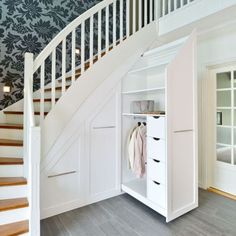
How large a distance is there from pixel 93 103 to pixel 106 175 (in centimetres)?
106

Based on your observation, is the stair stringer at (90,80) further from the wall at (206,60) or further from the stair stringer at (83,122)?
the wall at (206,60)

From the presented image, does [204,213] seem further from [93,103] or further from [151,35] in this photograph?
[151,35]

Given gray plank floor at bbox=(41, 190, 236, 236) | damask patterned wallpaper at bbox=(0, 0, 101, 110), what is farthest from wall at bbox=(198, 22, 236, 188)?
damask patterned wallpaper at bbox=(0, 0, 101, 110)

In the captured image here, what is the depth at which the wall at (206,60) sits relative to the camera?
2.80m

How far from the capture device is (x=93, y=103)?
2578 mm

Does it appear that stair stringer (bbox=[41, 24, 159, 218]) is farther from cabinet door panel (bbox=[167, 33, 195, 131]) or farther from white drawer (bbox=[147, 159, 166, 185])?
cabinet door panel (bbox=[167, 33, 195, 131])

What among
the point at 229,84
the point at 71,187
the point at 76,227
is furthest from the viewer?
the point at 229,84

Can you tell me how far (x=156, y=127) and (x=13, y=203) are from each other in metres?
1.66

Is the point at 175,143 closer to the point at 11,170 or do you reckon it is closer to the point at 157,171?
the point at 157,171

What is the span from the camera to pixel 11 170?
207 centimetres

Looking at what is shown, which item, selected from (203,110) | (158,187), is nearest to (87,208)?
(158,187)

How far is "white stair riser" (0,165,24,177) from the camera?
2.05 metres

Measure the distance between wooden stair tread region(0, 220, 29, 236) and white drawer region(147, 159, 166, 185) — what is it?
1.41m

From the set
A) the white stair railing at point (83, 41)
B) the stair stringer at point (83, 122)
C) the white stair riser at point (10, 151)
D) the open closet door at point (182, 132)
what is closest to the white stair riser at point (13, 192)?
the stair stringer at point (83, 122)
